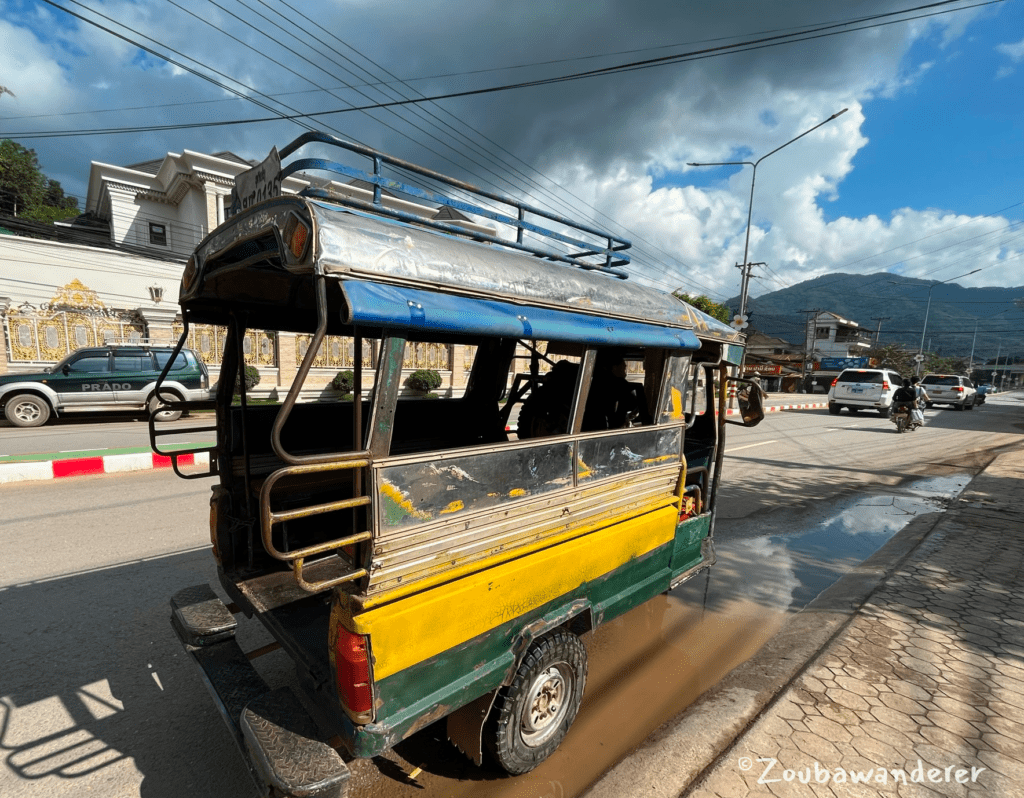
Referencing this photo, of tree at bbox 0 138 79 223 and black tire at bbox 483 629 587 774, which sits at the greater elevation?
tree at bbox 0 138 79 223

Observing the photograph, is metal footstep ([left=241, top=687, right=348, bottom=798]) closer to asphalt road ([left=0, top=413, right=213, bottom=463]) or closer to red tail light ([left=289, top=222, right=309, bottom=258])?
red tail light ([left=289, top=222, right=309, bottom=258])

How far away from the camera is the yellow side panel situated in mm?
1813

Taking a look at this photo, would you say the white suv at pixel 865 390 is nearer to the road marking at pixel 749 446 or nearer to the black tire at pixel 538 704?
the road marking at pixel 749 446

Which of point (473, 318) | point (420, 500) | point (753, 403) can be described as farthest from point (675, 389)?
Result: point (420, 500)

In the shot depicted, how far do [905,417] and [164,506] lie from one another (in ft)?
59.8

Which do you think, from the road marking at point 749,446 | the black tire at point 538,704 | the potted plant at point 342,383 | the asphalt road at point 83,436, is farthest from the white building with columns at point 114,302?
the black tire at point 538,704

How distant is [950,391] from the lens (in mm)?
25484

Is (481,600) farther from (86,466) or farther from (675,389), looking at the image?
(86,466)

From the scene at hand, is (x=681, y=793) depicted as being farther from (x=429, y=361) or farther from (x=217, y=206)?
(x=217, y=206)

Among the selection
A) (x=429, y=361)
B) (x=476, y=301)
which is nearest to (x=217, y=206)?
(x=429, y=361)

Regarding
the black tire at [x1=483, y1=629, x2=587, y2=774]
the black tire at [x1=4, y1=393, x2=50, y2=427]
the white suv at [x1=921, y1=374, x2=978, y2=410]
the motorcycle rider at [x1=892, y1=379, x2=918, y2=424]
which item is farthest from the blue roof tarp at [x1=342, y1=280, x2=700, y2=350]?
the white suv at [x1=921, y1=374, x2=978, y2=410]

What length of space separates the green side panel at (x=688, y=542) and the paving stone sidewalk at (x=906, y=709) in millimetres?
941

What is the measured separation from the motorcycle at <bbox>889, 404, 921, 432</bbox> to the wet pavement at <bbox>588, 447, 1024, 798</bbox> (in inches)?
485

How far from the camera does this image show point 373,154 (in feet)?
8.48
